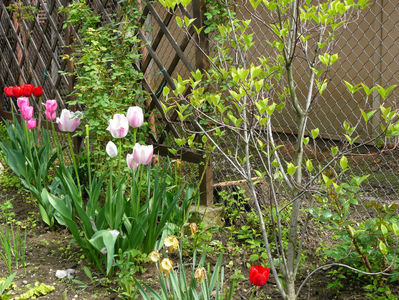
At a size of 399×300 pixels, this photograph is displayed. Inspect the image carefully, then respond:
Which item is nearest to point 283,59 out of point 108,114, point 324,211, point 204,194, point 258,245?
point 324,211

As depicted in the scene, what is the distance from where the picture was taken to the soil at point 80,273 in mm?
2445

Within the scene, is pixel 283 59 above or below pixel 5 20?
below

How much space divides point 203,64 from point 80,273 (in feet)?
4.89

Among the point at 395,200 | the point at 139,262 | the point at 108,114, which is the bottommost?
the point at 395,200

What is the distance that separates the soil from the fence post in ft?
0.89

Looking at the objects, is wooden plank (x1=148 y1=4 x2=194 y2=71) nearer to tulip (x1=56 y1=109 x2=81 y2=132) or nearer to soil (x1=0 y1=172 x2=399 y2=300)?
tulip (x1=56 y1=109 x2=81 y2=132)

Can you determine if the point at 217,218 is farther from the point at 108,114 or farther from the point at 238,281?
the point at 108,114

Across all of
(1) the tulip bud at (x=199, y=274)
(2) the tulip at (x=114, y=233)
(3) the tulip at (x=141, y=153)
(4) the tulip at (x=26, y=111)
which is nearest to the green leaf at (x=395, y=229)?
(1) the tulip bud at (x=199, y=274)

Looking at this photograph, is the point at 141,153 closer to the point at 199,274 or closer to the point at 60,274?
the point at 199,274

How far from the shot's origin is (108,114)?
11.5 feet

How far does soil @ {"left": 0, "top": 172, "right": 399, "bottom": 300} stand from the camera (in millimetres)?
2445

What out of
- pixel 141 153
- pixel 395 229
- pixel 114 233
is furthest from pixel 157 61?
pixel 395 229

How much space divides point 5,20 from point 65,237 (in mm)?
4499

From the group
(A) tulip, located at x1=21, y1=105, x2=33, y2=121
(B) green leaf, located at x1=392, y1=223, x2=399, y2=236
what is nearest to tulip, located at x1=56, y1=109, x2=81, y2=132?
(A) tulip, located at x1=21, y1=105, x2=33, y2=121
